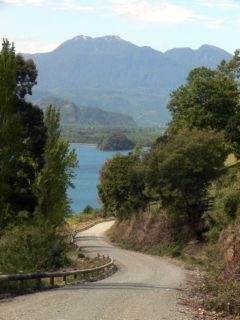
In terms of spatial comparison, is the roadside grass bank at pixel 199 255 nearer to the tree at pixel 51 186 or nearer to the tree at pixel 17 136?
the tree at pixel 17 136

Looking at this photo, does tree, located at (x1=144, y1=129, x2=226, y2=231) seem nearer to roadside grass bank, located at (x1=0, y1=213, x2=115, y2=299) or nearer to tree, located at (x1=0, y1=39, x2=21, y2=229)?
roadside grass bank, located at (x1=0, y1=213, x2=115, y2=299)

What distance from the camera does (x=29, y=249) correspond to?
24438mm

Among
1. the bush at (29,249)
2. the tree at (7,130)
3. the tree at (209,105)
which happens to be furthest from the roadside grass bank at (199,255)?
the tree at (209,105)

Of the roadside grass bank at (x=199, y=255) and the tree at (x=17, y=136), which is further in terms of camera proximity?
the tree at (x=17, y=136)

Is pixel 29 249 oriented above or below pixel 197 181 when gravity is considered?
below

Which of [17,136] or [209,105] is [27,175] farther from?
[209,105]

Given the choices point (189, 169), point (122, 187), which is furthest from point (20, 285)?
point (122, 187)

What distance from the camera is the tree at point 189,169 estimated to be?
43875 millimetres

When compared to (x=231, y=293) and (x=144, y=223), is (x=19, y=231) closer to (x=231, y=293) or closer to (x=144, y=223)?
(x=231, y=293)

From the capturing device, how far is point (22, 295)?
57.6 feet

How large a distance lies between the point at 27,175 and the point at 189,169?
15.3 m

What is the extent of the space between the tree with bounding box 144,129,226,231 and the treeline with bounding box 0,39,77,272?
7.74 meters

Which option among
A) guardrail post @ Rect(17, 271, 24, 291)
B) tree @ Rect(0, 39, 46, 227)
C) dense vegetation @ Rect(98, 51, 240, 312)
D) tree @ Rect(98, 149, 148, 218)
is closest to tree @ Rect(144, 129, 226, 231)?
dense vegetation @ Rect(98, 51, 240, 312)

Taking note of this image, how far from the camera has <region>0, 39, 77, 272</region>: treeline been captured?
2130 cm
